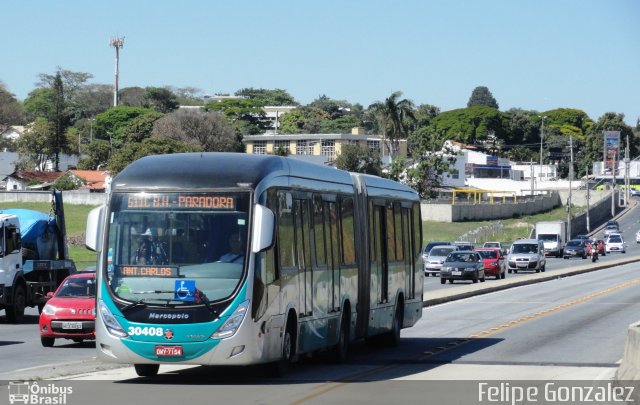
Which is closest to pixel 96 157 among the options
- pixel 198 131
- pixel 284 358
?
pixel 198 131

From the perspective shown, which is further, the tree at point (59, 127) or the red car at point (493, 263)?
the tree at point (59, 127)

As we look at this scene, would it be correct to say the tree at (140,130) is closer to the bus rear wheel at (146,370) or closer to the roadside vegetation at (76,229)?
the roadside vegetation at (76,229)

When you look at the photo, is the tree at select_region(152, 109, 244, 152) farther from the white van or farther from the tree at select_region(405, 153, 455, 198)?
the white van

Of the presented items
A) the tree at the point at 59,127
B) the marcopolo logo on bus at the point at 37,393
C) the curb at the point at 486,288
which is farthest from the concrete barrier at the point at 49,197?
the marcopolo logo on bus at the point at 37,393

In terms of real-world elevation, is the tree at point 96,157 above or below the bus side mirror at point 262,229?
above

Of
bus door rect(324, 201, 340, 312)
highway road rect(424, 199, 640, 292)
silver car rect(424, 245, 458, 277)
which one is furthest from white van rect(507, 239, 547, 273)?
bus door rect(324, 201, 340, 312)

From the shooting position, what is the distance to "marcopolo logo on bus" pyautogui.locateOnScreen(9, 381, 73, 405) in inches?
561

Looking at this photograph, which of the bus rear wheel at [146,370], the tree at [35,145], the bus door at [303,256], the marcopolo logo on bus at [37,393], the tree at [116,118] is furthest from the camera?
the tree at [116,118]

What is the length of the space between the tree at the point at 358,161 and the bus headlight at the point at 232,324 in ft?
363

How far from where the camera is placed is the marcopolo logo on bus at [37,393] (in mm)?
14250

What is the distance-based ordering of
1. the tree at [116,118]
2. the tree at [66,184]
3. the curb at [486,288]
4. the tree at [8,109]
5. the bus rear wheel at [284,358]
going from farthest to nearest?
the tree at [116,118], the tree at [8,109], the tree at [66,184], the curb at [486,288], the bus rear wheel at [284,358]

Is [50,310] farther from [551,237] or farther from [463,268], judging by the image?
[551,237]

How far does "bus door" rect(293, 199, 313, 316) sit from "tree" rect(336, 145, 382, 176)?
10779 centimetres

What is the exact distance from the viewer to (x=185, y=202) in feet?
53.0
